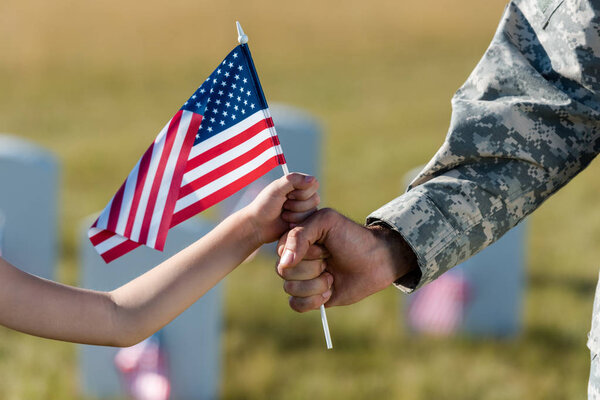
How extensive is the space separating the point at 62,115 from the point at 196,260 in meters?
10.5

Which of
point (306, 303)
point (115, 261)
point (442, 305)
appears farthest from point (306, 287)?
point (442, 305)

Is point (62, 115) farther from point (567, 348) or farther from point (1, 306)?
point (1, 306)

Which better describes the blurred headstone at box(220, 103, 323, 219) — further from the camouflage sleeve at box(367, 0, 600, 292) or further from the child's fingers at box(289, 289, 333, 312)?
the child's fingers at box(289, 289, 333, 312)

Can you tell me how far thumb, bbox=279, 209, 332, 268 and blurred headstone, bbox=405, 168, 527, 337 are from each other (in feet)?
10.1

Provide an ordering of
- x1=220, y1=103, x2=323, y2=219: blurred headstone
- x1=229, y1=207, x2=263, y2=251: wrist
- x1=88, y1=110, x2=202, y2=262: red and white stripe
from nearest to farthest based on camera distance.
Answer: x1=229, y1=207, x2=263, y2=251: wrist < x1=88, y1=110, x2=202, y2=262: red and white stripe < x1=220, y1=103, x2=323, y2=219: blurred headstone

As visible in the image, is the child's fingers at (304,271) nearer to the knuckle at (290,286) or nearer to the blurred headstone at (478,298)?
the knuckle at (290,286)

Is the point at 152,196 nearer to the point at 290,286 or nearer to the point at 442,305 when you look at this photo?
the point at 290,286

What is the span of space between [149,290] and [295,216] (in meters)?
0.38

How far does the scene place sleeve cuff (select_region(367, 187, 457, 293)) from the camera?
2.39 meters

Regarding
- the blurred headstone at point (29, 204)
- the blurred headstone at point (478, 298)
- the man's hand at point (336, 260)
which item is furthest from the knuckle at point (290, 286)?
the blurred headstone at point (29, 204)

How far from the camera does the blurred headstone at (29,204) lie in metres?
5.45

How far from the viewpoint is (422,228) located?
2.39 m

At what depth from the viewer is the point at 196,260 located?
87.0 inches

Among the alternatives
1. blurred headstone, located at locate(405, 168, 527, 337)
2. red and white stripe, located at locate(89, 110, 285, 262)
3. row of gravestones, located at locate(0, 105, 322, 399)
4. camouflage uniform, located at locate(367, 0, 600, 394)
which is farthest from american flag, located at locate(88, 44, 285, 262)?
blurred headstone, located at locate(405, 168, 527, 337)
